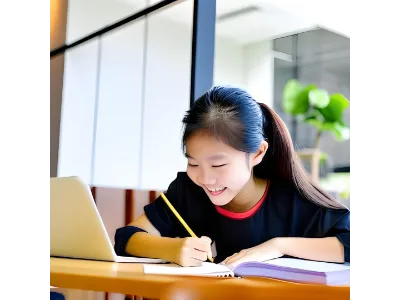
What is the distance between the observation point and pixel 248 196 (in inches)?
27.4

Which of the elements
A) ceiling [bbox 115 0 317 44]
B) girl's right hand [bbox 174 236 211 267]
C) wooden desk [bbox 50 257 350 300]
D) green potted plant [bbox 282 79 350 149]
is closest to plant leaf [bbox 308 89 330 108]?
green potted plant [bbox 282 79 350 149]

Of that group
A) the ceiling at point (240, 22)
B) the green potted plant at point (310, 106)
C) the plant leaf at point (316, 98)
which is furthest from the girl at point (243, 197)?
the plant leaf at point (316, 98)

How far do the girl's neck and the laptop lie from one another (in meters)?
0.15

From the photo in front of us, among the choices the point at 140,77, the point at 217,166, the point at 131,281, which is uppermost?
the point at 140,77

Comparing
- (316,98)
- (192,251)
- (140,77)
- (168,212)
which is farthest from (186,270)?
(316,98)

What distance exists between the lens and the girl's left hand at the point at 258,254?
0.63 meters

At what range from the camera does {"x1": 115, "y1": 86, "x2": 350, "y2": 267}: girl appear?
0.65m

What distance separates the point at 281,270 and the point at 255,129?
0.64 feet

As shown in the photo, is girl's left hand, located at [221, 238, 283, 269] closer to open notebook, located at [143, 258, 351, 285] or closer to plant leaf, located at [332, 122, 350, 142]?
open notebook, located at [143, 258, 351, 285]

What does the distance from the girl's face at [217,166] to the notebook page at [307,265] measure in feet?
0.37

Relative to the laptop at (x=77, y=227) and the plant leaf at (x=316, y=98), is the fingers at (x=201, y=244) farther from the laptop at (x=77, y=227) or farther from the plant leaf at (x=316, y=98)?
the plant leaf at (x=316, y=98)

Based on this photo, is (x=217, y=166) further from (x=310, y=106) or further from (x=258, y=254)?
(x=310, y=106)
